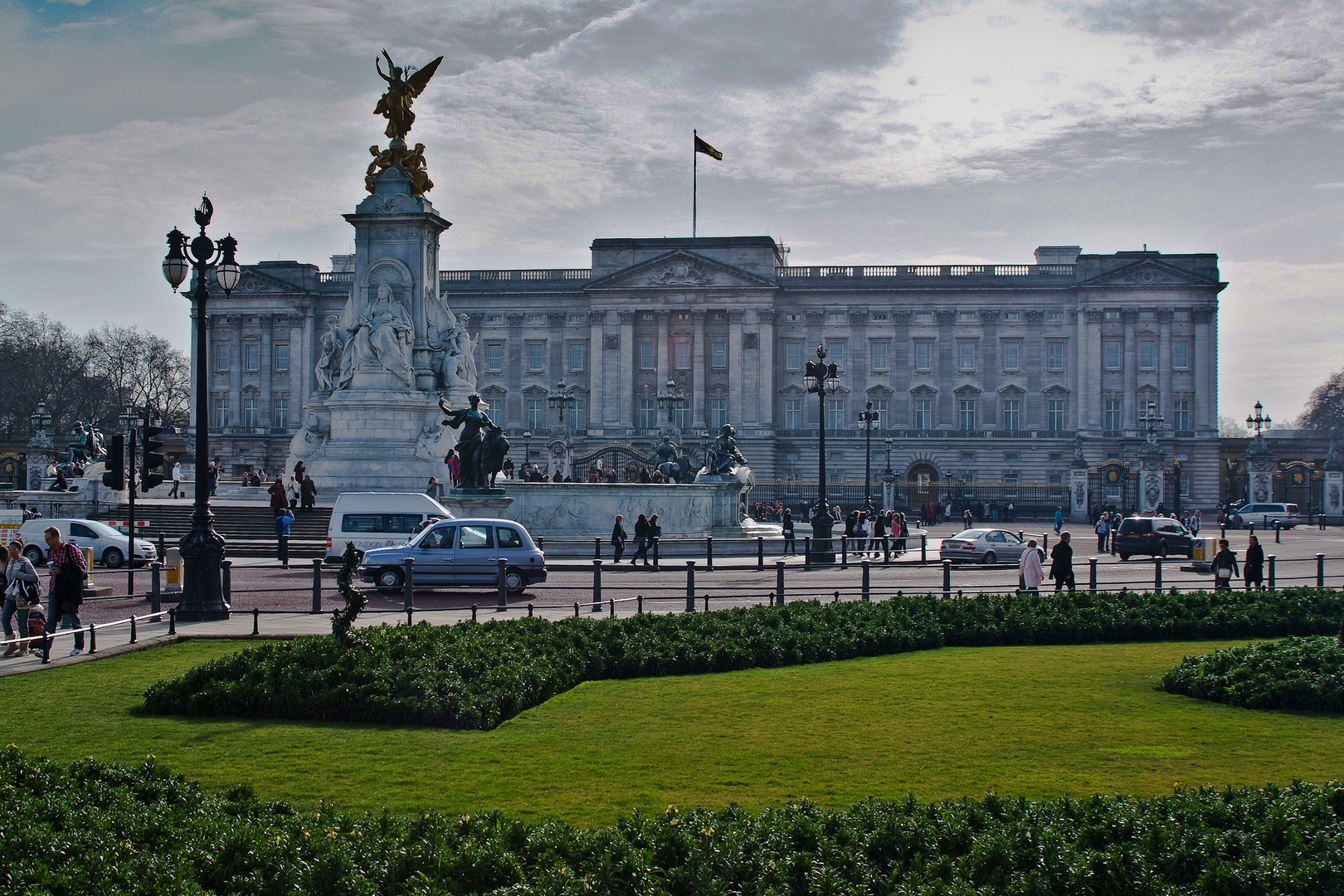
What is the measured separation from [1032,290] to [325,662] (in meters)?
91.1

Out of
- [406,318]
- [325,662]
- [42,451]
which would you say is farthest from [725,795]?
[42,451]

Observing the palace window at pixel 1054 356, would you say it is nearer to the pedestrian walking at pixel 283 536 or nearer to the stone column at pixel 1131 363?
the stone column at pixel 1131 363

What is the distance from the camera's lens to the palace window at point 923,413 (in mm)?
98938

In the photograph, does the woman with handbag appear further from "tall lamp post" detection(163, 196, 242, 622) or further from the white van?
the white van

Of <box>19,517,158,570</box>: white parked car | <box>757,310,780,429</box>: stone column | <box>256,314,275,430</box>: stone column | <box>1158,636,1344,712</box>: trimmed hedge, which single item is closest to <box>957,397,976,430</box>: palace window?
<box>757,310,780,429</box>: stone column

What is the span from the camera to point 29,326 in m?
111

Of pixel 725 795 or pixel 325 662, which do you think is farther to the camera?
pixel 325 662

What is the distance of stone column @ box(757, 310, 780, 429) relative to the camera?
322 feet

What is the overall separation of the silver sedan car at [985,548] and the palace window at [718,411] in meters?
59.1

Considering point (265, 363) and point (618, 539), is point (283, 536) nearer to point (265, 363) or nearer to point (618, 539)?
point (618, 539)

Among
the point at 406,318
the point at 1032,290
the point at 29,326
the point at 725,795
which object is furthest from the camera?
the point at 29,326

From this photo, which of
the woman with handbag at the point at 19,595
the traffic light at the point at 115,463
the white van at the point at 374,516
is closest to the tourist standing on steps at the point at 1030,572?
the white van at the point at 374,516

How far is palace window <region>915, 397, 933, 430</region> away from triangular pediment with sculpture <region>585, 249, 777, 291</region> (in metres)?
13.7

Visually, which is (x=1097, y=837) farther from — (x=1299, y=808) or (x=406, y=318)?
(x=406, y=318)
